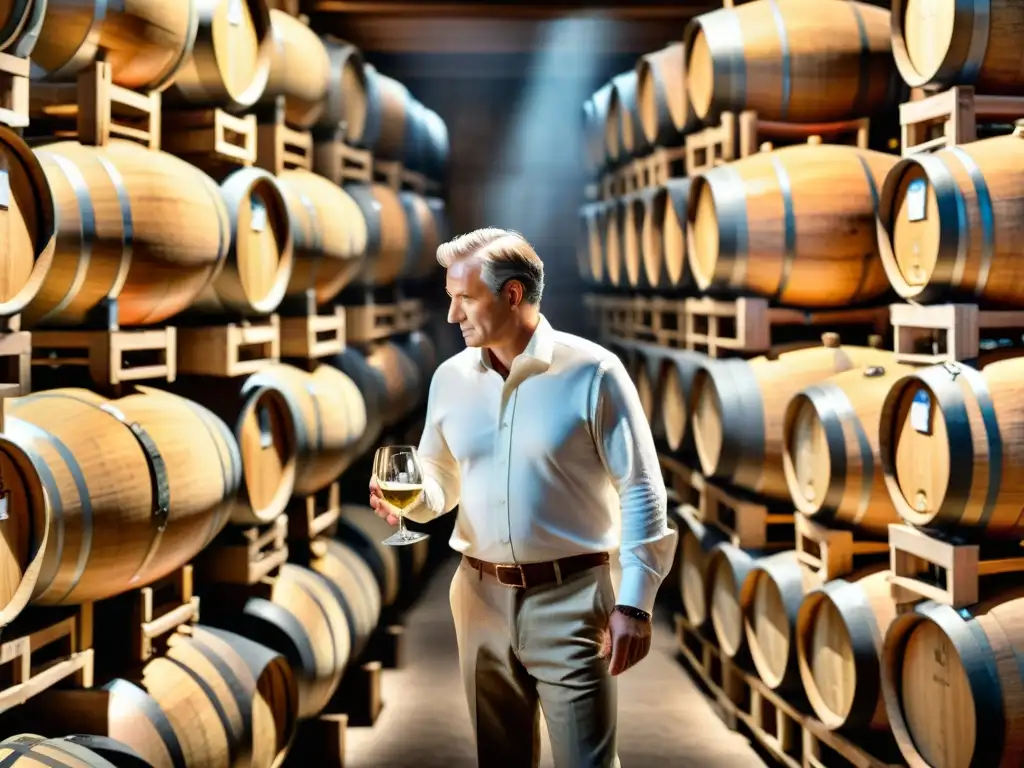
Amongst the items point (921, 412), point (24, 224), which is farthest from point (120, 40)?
point (921, 412)

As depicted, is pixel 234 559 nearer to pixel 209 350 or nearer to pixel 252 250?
pixel 209 350

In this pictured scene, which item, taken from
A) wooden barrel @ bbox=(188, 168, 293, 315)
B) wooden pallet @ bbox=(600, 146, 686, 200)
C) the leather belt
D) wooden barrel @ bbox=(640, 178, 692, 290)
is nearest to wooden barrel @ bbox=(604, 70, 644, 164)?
wooden pallet @ bbox=(600, 146, 686, 200)

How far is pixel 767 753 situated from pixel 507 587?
114 inches

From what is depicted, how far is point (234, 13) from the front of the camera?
447 centimetres

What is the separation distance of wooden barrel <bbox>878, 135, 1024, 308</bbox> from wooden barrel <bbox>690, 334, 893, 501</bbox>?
49.7 inches

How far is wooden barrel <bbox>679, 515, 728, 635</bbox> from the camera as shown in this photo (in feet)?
19.1

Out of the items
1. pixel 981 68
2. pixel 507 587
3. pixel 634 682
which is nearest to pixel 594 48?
pixel 634 682

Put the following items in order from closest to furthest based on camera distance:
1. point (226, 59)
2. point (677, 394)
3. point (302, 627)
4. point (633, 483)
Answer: point (633, 483), point (226, 59), point (302, 627), point (677, 394)

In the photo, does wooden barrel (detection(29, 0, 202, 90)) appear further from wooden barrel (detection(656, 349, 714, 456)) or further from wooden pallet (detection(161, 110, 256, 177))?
wooden barrel (detection(656, 349, 714, 456))

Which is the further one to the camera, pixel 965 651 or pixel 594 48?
pixel 594 48

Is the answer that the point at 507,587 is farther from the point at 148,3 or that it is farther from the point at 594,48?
the point at 594,48

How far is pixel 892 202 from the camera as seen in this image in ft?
13.8

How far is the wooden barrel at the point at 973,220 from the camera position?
364 centimetres

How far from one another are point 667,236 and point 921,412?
2.85m
